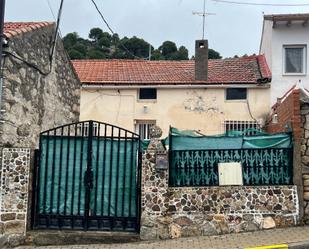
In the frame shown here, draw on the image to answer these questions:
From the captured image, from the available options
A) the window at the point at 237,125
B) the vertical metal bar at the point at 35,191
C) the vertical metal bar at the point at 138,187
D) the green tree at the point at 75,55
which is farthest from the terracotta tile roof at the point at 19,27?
the green tree at the point at 75,55

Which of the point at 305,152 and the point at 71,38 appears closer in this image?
the point at 305,152

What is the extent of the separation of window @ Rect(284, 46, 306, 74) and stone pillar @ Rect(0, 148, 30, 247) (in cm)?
1457

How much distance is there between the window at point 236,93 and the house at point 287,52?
4.06 ft

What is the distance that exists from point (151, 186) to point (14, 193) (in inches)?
112

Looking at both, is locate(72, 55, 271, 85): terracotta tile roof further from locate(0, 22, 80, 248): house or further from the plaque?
the plaque

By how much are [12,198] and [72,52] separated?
20.2 meters

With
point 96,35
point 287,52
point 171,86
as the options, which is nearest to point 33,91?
point 171,86

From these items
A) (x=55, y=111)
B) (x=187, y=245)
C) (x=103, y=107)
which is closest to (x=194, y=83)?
(x=103, y=107)

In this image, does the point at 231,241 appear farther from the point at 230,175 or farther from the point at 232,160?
the point at 232,160

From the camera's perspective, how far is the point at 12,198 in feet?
29.7

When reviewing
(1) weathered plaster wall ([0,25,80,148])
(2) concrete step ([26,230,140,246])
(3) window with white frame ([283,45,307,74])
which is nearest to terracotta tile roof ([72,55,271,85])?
(3) window with white frame ([283,45,307,74])

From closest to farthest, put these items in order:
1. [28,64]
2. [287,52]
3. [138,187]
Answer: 1. [138,187]
2. [28,64]
3. [287,52]

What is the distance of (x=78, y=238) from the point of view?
8961mm

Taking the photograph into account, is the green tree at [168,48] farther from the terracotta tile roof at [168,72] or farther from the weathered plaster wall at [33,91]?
the weathered plaster wall at [33,91]
